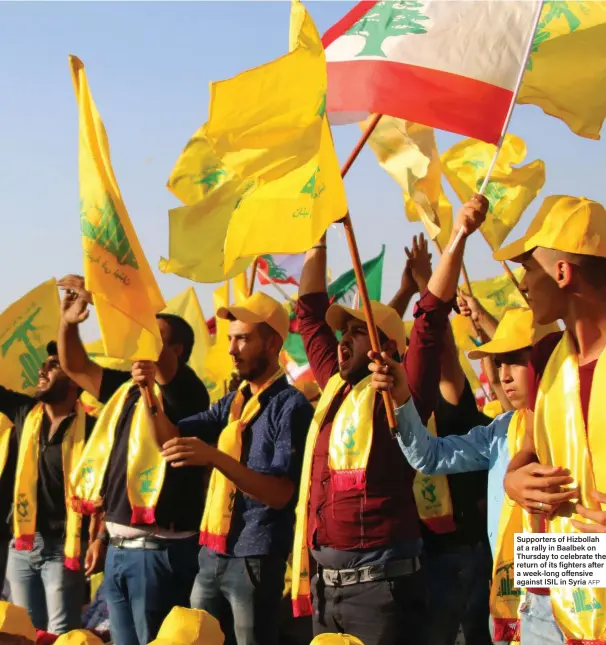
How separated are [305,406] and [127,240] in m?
1.20

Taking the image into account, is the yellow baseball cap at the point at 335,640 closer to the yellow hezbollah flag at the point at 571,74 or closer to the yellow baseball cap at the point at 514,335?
the yellow baseball cap at the point at 514,335

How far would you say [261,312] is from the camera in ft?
17.9

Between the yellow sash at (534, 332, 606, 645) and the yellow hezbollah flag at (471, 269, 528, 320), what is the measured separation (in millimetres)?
6194

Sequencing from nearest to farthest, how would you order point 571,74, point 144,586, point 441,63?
point 441,63, point 571,74, point 144,586

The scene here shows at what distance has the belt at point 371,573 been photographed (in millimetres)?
4203

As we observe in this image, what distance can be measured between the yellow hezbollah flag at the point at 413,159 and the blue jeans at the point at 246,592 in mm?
1904

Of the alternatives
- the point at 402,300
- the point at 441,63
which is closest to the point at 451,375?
the point at 402,300

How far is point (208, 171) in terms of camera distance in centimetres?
662

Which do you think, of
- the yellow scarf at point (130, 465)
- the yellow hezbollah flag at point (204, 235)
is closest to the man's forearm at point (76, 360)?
the yellow scarf at point (130, 465)

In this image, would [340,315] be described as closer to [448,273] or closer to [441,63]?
[448,273]

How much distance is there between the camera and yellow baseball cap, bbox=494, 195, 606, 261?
9.91 ft

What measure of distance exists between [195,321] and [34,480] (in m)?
3.49

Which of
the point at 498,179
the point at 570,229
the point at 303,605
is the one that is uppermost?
the point at 498,179

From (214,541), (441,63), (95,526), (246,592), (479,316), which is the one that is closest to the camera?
(441,63)
